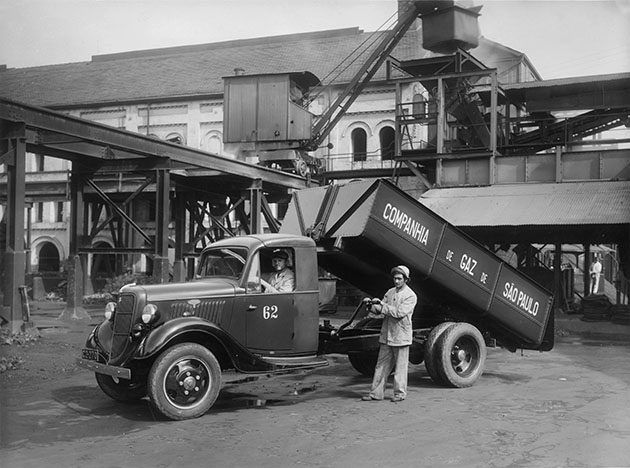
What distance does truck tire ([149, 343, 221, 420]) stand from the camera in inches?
276

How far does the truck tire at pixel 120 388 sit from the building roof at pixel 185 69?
2972 centimetres

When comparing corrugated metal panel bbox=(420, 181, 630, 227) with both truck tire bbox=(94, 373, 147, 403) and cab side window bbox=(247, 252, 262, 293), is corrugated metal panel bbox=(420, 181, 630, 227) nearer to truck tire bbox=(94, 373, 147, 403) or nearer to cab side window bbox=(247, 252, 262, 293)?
cab side window bbox=(247, 252, 262, 293)

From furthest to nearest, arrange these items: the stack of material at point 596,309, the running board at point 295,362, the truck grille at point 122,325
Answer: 1. the stack of material at point 596,309
2. the running board at point 295,362
3. the truck grille at point 122,325

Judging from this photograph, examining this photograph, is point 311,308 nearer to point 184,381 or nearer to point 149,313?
point 184,381

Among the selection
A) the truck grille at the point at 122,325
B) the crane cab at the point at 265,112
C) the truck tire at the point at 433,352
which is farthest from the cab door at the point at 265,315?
the crane cab at the point at 265,112

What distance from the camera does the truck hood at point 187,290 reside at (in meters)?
7.53

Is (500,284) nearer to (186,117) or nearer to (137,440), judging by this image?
(137,440)

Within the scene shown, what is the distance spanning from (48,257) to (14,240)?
3028 cm

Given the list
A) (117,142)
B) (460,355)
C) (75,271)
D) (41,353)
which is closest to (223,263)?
(460,355)

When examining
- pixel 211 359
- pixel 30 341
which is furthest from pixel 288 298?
pixel 30 341

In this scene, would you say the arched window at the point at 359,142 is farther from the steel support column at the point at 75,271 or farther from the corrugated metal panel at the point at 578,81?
the steel support column at the point at 75,271

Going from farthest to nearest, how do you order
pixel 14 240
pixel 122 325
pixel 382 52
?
pixel 382 52, pixel 14 240, pixel 122 325

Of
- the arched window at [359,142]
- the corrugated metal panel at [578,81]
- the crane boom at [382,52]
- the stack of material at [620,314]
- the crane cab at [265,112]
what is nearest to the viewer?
the stack of material at [620,314]

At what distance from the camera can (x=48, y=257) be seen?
1620 inches
